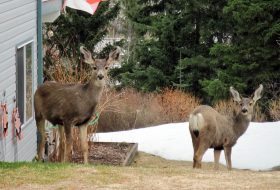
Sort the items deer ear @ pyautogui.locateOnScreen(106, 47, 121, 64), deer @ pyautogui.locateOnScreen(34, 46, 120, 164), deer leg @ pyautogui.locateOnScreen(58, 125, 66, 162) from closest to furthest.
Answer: deer @ pyautogui.locateOnScreen(34, 46, 120, 164) → deer ear @ pyautogui.locateOnScreen(106, 47, 121, 64) → deer leg @ pyautogui.locateOnScreen(58, 125, 66, 162)

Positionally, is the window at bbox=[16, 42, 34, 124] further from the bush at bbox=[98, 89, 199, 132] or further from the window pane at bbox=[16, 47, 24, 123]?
the bush at bbox=[98, 89, 199, 132]

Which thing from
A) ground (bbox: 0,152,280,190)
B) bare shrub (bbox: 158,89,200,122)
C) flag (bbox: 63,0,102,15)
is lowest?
bare shrub (bbox: 158,89,200,122)

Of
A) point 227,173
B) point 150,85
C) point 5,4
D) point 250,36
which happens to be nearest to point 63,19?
point 150,85

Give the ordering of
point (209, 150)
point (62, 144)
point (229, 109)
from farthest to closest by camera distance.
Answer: point (229, 109)
point (209, 150)
point (62, 144)

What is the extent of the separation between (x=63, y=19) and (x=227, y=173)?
19.7 m

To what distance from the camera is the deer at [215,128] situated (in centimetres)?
1354

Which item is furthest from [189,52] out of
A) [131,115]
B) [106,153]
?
[106,153]

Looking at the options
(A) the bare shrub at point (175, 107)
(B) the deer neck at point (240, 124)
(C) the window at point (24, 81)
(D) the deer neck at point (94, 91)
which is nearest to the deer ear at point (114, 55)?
(D) the deer neck at point (94, 91)

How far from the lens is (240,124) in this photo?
598 inches

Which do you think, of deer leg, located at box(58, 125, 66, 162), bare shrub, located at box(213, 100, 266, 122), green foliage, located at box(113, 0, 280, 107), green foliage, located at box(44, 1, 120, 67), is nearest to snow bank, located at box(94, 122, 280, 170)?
bare shrub, located at box(213, 100, 266, 122)

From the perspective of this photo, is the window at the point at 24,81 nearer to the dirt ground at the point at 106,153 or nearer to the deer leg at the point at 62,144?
the deer leg at the point at 62,144

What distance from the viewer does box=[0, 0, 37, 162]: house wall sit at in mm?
12914

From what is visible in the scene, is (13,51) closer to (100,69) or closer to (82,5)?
(100,69)

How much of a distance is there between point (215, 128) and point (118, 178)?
13.6ft
